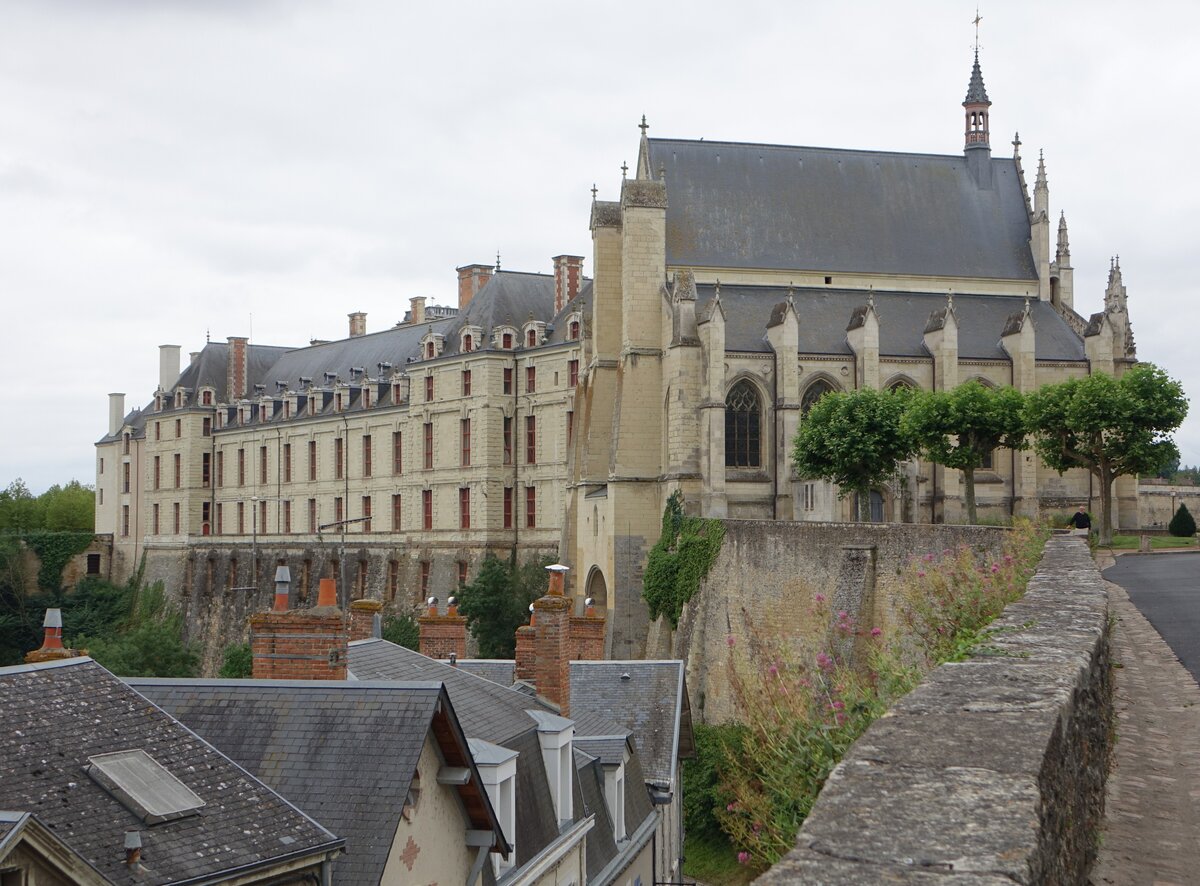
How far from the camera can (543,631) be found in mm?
19422

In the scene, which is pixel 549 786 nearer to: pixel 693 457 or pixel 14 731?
pixel 14 731

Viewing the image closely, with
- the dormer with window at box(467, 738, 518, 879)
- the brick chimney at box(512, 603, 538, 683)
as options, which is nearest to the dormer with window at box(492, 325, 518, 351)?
the brick chimney at box(512, 603, 538, 683)

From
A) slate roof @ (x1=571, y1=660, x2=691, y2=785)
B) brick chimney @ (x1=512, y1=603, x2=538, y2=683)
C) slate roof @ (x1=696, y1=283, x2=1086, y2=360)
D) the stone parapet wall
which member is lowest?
slate roof @ (x1=571, y1=660, x2=691, y2=785)

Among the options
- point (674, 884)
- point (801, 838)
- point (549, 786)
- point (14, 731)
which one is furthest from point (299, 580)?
point (801, 838)

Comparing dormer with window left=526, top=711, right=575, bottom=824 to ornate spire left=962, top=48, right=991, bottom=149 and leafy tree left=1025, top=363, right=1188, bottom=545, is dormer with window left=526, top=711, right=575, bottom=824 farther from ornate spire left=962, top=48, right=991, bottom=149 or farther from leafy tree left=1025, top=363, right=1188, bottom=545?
ornate spire left=962, top=48, right=991, bottom=149

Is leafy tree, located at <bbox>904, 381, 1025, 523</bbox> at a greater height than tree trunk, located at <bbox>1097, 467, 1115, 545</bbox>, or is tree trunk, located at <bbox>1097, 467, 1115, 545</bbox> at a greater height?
leafy tree, located at <bbox>904, 381, 1025, 523</bbox>

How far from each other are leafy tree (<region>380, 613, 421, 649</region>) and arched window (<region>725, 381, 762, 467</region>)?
1441 centimetres

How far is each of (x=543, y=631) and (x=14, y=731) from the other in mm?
10376

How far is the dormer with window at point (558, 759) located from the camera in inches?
578

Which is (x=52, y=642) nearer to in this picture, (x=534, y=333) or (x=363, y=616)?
(x=363, y=616)

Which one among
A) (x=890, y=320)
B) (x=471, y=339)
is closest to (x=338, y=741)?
(x=890, y=320)

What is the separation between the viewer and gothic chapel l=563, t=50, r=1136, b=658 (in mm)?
44781

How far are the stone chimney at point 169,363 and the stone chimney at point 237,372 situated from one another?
170 inches

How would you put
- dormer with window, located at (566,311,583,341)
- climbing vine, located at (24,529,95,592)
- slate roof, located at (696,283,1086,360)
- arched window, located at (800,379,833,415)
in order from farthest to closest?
climbing vine, located at (24,529,95,592) < dormer with window, located at (566,311,583,341) < slate roof, located at (696,283,1086,360) < arched window, located at (800,379,833,415)
